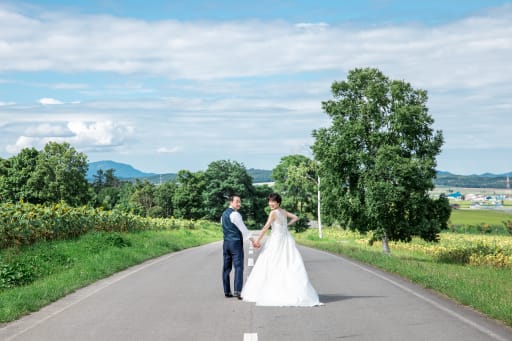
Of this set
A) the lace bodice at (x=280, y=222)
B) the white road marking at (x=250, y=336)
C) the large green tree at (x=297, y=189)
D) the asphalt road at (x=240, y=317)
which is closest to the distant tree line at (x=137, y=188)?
the large green tree at (x=297, y=189)

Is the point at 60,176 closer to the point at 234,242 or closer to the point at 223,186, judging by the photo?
the point at 223,186

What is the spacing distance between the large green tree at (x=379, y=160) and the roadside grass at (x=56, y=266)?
1094cm

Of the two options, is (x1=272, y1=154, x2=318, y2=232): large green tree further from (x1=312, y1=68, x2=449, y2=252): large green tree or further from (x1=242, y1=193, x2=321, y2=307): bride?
(x1=242, y1=193, x2=321, y2=307): bride

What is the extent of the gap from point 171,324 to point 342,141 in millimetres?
23352

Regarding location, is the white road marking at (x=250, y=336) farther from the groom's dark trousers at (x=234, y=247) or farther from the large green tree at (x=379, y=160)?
the large green tree at (x=379, y=160)

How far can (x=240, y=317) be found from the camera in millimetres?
9039

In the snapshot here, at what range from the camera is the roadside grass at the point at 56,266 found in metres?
10.6

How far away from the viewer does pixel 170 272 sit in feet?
53.0

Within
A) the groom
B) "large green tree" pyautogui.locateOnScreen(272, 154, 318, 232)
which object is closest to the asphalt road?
the groom

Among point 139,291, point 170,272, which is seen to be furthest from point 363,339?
point 170,272

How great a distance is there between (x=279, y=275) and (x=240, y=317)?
1.76 m

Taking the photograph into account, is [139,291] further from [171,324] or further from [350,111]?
[350,111]

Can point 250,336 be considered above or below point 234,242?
below

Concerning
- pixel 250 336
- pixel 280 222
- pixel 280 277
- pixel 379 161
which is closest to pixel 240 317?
pixel 250 336
